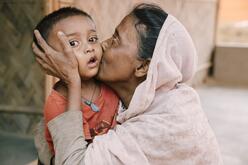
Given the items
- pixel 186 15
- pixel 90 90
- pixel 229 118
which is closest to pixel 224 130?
pixel 229 118

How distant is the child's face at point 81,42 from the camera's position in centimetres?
102

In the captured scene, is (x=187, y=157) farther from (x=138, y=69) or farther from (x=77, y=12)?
(x=77, y=12)

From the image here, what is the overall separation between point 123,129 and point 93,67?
0.65 feet

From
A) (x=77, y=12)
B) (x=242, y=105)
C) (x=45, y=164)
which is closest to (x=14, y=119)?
(x=45, y=164)

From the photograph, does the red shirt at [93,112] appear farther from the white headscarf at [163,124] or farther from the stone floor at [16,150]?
the stone floor at [16,150]

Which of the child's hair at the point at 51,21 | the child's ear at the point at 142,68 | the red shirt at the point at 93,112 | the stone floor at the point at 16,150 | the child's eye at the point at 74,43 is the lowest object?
the stone floor at the point at 16,150

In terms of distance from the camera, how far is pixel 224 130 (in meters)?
3.30

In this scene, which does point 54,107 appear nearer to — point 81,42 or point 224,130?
point 81,42

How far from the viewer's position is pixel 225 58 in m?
5.75

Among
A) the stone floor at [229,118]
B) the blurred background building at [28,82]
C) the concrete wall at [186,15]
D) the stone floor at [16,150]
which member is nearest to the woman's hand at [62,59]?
the concrete wall at [186,15]

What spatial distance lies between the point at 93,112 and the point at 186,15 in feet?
11.3

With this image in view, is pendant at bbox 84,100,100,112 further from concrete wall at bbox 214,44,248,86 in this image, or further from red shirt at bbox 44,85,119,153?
concrete wall at bbox 214,44,248,86

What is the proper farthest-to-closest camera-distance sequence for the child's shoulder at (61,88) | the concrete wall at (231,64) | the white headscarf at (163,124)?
the concrete wall at (231,64) → the child's shoulder at (61,88) → the white headscarf at (163,124)

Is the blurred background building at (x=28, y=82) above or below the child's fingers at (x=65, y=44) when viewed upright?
below
